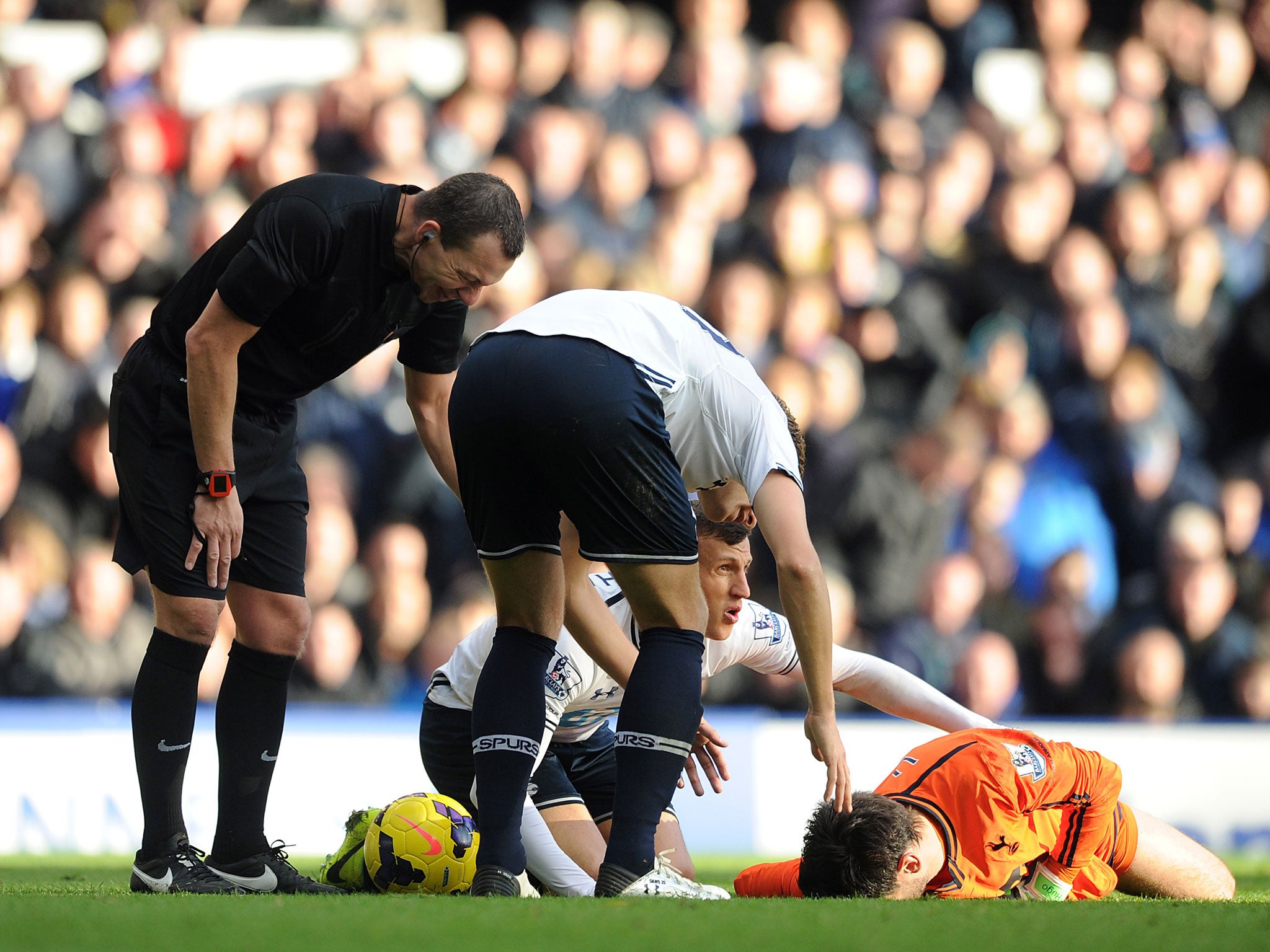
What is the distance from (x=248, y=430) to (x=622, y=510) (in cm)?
114

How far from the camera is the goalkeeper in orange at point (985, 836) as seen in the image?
3.56 meters

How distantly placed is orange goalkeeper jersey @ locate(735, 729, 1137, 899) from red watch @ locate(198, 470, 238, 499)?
64.0 inches

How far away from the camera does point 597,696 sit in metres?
4.27

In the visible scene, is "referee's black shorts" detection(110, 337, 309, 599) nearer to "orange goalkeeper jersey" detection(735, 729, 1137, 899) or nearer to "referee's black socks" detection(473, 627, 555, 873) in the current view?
"referee's black socks" detection(473, 627, 555, 873)

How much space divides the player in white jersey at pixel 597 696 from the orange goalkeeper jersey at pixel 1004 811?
26 centimetres

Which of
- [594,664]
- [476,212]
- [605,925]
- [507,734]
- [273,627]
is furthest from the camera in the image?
[594,664]

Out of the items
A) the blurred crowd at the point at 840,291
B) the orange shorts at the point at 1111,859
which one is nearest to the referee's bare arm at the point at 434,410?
the orange shorts at the point at 1111,859

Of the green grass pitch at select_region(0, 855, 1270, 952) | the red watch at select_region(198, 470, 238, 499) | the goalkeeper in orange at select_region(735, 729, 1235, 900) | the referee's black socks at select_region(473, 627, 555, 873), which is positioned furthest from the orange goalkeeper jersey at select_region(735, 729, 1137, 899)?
the red watch at select_region(198, 470, 238, 499)

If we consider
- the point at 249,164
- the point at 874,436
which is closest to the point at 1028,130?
the point at 874,436

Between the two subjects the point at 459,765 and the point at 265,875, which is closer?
the point at 265,875

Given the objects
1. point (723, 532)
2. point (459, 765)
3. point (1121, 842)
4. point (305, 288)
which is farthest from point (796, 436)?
point (1121, 842)

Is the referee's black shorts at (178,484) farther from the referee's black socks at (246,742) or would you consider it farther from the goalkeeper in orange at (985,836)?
the goalkeeper in orange at (985,836)

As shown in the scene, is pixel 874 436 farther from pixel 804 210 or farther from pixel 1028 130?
pixel 1028 130

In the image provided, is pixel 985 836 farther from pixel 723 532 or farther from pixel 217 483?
pixel 217 483
